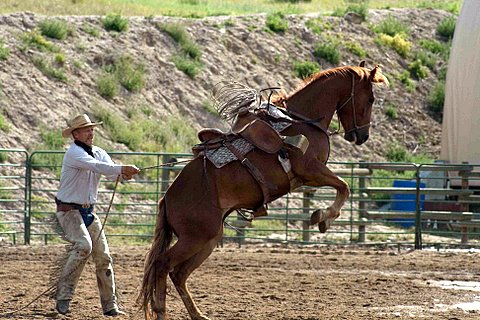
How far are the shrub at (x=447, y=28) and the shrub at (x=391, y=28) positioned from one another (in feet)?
3.69

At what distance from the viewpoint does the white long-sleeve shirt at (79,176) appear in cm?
930

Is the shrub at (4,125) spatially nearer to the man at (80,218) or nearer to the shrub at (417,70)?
the man at (80,218)

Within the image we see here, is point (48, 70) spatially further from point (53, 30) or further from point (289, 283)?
point (289, 283)

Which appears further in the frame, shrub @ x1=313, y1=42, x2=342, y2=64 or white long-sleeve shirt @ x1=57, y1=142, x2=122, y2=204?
shrub @ x1=313, y1=42, x2=342, y2=64

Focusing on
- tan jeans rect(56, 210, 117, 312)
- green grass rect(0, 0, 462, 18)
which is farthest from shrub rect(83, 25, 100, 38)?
tan jeans rect(56, 210, 117, 312)

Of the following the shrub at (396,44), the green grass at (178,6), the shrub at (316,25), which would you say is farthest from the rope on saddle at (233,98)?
the shrub at (396,44)

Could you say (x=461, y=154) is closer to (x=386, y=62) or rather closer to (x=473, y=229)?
(x=473, y=229)

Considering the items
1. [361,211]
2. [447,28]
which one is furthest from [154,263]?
[447,28]

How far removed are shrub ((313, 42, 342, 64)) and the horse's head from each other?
19766 millimetres

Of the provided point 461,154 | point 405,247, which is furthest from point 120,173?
point 461,154

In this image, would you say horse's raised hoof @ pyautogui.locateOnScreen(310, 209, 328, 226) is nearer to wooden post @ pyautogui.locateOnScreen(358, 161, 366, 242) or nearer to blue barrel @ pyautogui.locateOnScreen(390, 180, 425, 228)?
wooden post @ pyautogui.locateOnScreen(358, 161, 366, 242)

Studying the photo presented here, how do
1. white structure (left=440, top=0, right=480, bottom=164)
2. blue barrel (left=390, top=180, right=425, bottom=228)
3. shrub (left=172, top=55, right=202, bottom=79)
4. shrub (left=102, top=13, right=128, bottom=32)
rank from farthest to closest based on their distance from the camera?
shrub (left=102, top=13, right=128, bottom=32) → shrub (left=172, top=55, right=202, bottom=79) → white structure (left=440, top=0, right=480, bottom=164) → blue barrel (left=390, top=180, right=425, bottom=228)

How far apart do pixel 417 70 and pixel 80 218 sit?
22750mm

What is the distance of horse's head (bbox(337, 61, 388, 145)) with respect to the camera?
31.8 ft
